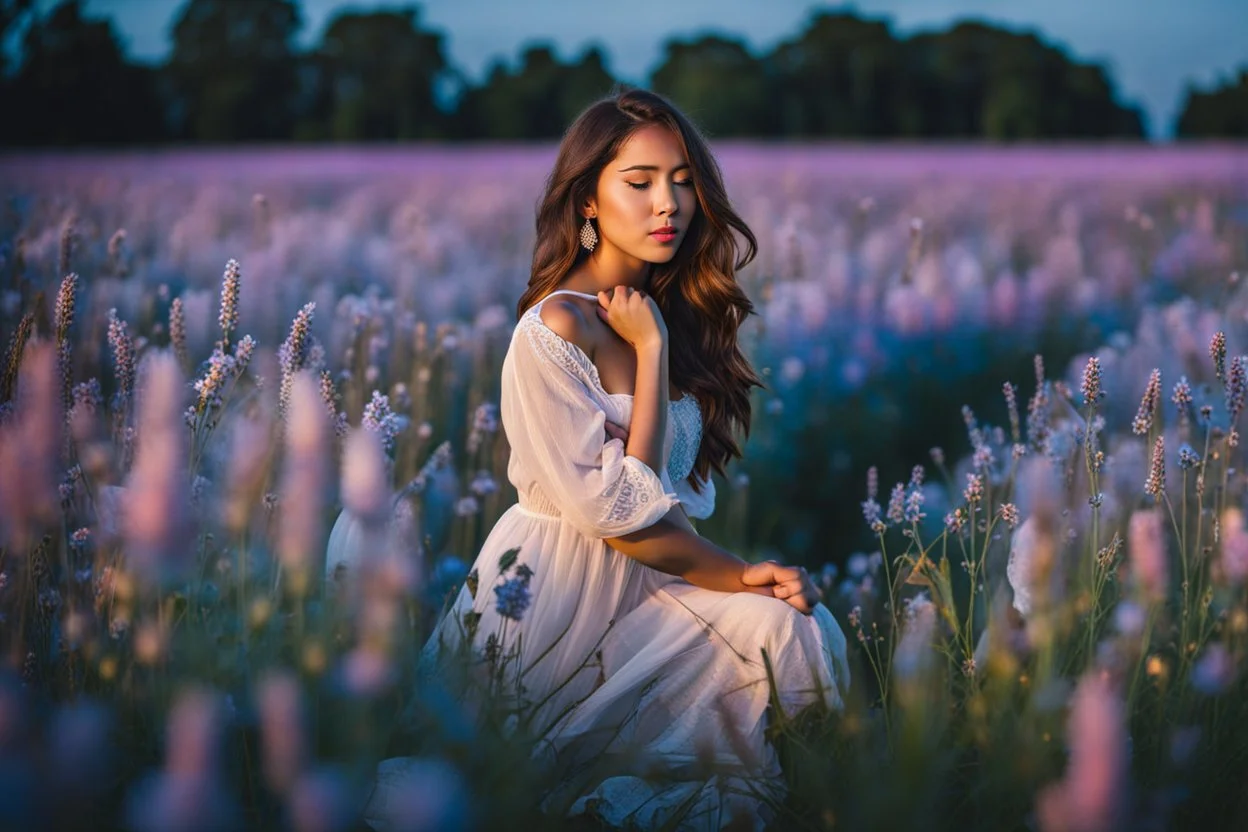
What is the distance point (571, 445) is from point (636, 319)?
223 mm

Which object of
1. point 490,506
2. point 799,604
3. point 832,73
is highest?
point 832,73

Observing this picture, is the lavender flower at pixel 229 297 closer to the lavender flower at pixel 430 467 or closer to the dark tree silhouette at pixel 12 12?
the lavender flower at pixel 430 467

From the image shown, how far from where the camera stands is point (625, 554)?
6.24ft

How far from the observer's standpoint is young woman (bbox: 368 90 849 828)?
172cm

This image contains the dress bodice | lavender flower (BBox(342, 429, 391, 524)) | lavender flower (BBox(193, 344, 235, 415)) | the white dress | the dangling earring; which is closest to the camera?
lavender flower (BBox(342, 429, 391, 524))

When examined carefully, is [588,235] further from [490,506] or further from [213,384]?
[490,506]

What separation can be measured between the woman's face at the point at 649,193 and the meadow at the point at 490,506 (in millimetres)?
495

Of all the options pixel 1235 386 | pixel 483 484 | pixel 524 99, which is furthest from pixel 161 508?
pixel 524 99

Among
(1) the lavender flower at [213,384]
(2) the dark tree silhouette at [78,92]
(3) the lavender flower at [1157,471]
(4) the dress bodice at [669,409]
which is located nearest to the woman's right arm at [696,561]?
(4) the dress bodice at [669,409]

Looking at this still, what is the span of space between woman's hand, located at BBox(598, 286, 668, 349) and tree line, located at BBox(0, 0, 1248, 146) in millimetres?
8647

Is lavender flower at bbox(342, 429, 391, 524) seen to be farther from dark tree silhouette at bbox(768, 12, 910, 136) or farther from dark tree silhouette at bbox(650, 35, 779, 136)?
dark tree silhouette at bbox(768, 12, 910, 136)

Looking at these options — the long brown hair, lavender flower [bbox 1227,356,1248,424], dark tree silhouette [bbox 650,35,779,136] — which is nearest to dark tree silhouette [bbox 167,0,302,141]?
dark tree silhouette [bbox 650,35,779,136]

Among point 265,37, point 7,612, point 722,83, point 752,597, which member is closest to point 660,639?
point 752,597

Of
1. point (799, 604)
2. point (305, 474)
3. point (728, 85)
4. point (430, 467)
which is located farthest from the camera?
point (728, 85)
